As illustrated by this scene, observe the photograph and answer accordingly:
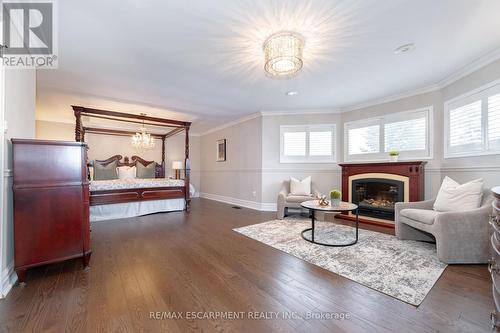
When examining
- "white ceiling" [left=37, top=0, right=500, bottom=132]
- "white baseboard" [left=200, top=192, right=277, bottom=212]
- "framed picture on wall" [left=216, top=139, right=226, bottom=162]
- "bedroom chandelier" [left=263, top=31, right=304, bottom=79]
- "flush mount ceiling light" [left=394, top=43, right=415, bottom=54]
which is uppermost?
"flush mount ceiling light" [left=394, top=43, right=415, bottom=54]

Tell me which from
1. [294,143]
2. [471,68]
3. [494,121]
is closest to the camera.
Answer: [494,121]

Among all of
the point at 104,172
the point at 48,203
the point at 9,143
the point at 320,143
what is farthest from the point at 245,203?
the point at 9,143

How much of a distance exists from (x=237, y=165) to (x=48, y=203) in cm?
449

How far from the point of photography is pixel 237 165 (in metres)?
6.11

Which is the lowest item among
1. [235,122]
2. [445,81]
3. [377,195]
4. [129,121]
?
[377,195]

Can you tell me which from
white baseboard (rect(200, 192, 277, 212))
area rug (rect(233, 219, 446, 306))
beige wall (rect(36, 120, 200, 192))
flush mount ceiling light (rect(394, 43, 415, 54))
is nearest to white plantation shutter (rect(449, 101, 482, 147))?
flush mount ceiling light (rect(394, 43, 415, 54))

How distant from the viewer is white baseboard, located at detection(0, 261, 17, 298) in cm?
164

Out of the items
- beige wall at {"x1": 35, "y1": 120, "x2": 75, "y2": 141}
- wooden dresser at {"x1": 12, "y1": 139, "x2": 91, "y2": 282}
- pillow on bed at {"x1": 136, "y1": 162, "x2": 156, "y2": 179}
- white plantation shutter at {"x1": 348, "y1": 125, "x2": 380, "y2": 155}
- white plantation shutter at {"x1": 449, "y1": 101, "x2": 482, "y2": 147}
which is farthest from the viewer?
pillow on bed at {"x1": 136, "y1": 162, "x2": 156, "y2": 179}

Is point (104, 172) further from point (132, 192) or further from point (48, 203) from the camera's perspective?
point (48, 203)

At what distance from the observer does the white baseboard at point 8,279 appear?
1.64m

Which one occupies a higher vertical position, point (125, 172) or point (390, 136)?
point (390, 136)

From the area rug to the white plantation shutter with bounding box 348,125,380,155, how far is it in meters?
1.98

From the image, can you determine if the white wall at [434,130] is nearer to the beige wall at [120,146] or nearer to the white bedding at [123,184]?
the white bedding at [123,184]

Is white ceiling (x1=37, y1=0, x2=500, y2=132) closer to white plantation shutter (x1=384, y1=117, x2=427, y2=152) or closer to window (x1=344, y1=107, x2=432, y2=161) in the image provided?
window (x1=344, y1=107, x2=432, y2=161)
